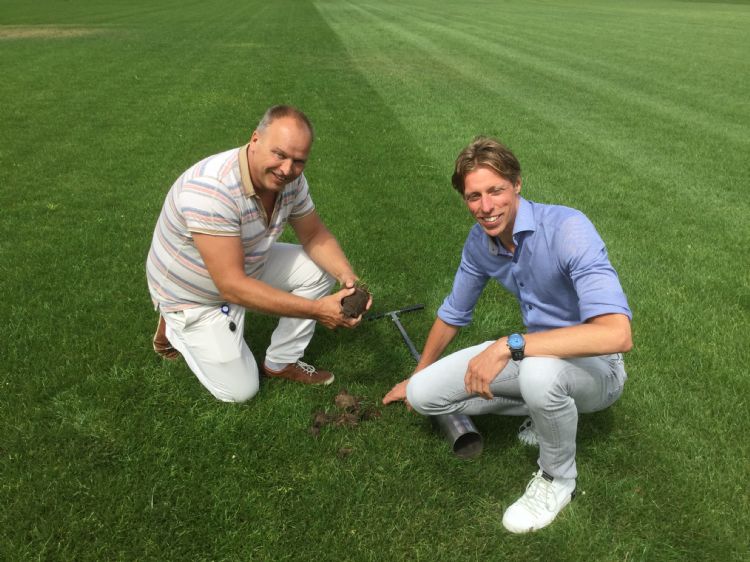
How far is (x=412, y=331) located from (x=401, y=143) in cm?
618

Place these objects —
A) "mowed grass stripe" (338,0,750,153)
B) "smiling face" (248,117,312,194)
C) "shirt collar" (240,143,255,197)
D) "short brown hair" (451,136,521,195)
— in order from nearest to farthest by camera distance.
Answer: "short brown hair" (451,136,521,195), "smiling face" (248,117,312,194), "shirt collar" (240,143,255,197), "mowed grass stripe" (338,0,750,153)

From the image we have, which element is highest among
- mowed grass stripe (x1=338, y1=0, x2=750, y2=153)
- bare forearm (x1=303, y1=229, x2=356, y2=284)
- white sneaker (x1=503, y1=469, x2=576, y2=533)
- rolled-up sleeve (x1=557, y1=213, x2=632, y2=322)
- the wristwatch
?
rolled-up sleeve (x1=557, y1=213, x2=632, y2=322)

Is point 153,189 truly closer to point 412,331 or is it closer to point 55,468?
point 412,331

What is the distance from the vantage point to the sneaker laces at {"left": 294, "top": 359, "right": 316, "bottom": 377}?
Result: 4.47 metres

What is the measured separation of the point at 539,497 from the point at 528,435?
578mm

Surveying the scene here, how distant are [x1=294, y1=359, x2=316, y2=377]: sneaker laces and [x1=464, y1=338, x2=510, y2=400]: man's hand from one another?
1670 millimetres

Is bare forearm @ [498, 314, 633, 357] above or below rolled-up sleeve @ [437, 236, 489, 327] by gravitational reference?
above

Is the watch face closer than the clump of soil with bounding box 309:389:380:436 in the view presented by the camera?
Yes

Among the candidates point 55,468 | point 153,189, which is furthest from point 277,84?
point 55,468

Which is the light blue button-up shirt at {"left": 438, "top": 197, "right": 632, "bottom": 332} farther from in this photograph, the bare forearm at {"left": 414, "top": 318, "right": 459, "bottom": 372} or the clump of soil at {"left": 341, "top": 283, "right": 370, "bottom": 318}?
the clump of soil at {"left": 341, "top": 283, "right": 370, "bottom": 318}

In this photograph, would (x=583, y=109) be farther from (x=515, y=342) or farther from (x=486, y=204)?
(x=515, y=342)

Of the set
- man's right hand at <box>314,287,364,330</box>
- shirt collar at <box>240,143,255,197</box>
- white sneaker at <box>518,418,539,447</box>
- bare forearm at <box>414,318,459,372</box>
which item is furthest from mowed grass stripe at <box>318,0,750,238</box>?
shirt collar at <box>240,143,255,197</box>

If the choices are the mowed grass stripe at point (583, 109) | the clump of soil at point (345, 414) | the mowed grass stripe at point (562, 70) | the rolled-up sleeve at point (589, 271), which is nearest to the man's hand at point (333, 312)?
the clump of soil at point (345, 414)

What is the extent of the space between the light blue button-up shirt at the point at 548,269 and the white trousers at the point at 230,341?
1338 mm
